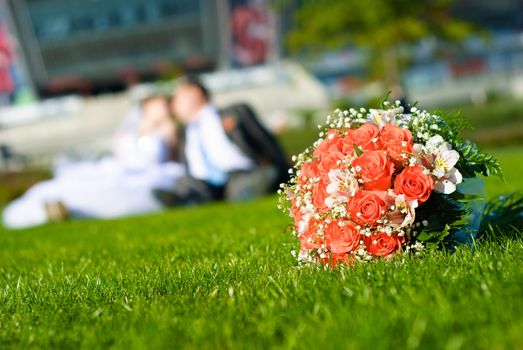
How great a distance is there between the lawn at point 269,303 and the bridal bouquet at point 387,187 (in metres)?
0.17

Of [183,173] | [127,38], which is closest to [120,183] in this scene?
[183,173]

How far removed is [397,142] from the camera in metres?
3.69

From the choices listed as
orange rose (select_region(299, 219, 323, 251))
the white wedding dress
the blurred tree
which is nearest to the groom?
the white wedding dress

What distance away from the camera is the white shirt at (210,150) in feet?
39.9

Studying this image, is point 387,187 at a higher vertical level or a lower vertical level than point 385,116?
lower

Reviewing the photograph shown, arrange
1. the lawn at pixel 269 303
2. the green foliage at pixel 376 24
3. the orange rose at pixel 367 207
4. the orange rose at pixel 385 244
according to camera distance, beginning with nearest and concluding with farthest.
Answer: the lawn at pixel 269 303 → the orange rose at pixel 367 207 → the orange rose at pixel 385 244 → the green foliage at pixel 376 24

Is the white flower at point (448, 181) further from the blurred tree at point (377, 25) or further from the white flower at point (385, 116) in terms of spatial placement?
the blurred tree at point (377, 25)

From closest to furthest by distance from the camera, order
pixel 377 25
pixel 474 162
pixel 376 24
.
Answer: pixel 474 162 < pixel 376 24 < pixel 377 25

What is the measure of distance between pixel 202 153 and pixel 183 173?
0.50 m

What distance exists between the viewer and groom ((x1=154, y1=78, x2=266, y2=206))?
12164 millimetres

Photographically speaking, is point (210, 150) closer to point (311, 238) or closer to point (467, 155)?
point (311, 238)

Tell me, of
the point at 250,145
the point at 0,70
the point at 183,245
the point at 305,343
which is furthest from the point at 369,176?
the point at 0,70

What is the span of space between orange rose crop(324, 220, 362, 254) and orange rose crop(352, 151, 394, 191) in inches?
8.6

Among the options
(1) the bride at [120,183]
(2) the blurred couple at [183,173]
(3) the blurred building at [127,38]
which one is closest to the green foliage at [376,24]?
(1) the bride at [120,183]
